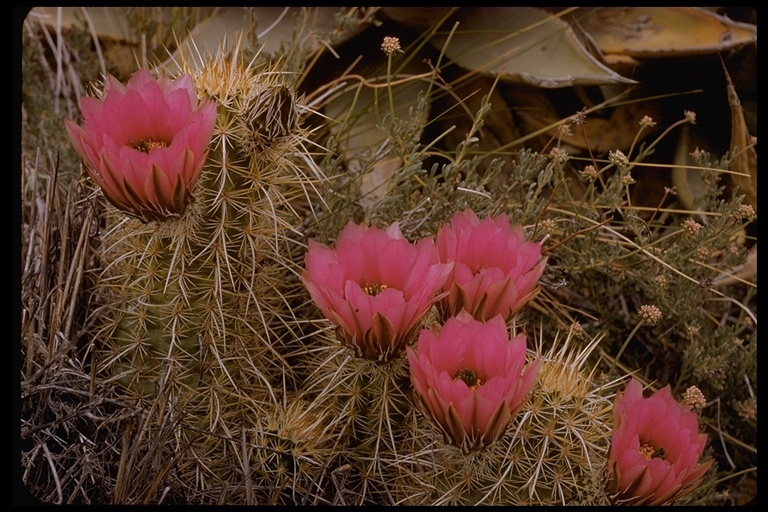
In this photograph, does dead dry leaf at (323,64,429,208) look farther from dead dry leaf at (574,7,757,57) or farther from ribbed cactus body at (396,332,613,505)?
ribbed cactus body at (396,332,613,505)

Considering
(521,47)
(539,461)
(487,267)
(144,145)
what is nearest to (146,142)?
(144,145)

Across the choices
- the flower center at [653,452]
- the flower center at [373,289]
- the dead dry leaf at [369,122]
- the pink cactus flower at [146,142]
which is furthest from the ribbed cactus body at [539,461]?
the dead dry leaf at [369,122]

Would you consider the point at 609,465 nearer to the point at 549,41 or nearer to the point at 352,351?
the point at 352,351

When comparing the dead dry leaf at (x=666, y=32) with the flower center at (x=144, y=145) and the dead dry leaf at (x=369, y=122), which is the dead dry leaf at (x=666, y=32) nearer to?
the dead dry leaf at (x=369, y=122)

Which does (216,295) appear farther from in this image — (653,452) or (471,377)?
(653,452)

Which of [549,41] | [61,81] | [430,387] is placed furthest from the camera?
[61,81]
